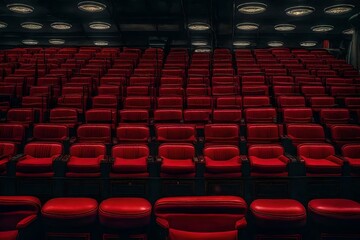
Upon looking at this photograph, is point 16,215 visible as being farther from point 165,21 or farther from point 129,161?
point 165,21

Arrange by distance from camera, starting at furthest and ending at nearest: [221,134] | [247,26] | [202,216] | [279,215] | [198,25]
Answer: [247,26]
[198,25]
[221,134]
[279,215]
[202,216]

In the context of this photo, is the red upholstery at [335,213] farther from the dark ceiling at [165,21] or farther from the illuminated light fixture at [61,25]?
the illuminated light fixture at [61,25]

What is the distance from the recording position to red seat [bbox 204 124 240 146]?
2.08 meters

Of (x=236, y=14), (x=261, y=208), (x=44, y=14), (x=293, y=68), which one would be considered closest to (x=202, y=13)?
(x=236, y=14)

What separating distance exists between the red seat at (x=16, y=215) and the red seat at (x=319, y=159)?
4.21 feet

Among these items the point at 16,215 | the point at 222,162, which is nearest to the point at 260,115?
the point at 222,162

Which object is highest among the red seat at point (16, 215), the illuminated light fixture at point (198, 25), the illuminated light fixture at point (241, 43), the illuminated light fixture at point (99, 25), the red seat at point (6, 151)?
the illuminated light fixture at point (99, 25)

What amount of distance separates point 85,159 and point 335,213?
4.13 ft

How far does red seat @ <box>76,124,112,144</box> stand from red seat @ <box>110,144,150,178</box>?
12.7 inches

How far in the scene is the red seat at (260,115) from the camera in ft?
7.71

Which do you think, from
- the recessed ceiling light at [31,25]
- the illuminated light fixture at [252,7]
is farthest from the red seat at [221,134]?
the recessed ceiling light at [31,25]

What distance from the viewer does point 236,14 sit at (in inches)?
228

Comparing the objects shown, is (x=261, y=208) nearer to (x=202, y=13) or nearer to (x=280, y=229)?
(x=280, y=229)

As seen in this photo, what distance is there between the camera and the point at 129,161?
5.64 ft
